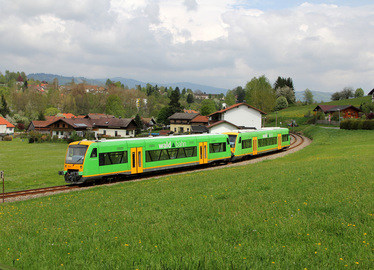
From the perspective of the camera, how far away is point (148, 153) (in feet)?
83.8

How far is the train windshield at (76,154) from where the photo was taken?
22.0 meters

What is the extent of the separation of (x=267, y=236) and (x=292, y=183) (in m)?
6.94

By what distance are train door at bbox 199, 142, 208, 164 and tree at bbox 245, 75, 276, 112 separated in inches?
3322

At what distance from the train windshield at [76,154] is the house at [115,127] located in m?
73.1

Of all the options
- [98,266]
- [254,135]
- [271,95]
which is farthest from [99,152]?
[271,95]

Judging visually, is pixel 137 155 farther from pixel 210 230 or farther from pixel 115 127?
pixel 115 127

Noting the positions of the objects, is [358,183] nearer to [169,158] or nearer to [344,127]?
[169,158]

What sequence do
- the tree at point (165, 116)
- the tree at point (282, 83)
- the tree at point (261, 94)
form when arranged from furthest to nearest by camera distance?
the tree at point (282, 83) → the tree at point (165, 116) → the tree at point (261, 94)

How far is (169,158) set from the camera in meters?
27.1

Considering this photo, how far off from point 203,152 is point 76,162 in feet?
41.0

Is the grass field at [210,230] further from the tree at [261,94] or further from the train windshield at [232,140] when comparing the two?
the tree at [261,94]

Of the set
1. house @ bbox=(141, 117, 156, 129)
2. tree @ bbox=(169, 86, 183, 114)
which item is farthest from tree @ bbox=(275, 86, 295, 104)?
house @ bbox=(141, 117, 156, 129)

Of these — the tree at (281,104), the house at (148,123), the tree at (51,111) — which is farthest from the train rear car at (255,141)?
the tree at (51,111)

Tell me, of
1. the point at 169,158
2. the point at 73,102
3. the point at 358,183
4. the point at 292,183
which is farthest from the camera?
the point at 73,102
